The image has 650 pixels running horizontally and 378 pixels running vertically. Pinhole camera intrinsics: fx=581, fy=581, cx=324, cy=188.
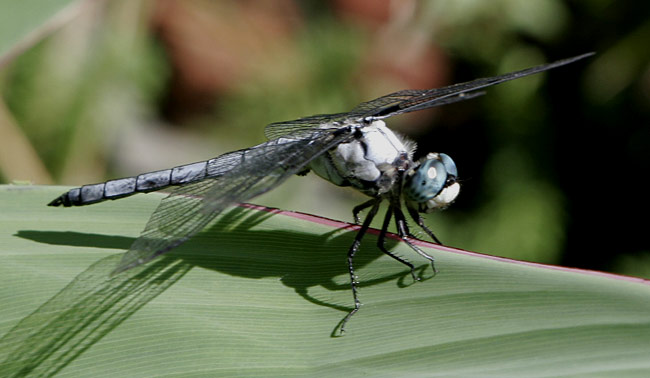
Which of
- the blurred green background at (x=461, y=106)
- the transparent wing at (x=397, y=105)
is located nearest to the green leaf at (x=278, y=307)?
the transparent wing at (x=397, y=105)

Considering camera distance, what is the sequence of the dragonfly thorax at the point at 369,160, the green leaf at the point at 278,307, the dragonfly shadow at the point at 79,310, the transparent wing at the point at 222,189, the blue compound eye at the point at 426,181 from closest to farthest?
the green leaf at the point at 278,307
the dragonfly shadow at the point at 79,310
the transparent wing at the point at 222,189
the blue compound eye at the point at 426,181
the dragonfly thorax at the point at 369,160

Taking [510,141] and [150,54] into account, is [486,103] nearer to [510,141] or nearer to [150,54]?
[510,141]

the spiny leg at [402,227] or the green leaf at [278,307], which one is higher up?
the spiny leg at [402,227]

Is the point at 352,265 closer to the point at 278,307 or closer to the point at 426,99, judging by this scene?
the point at 278,307

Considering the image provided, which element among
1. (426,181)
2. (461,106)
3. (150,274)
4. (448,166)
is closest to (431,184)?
(426,181)

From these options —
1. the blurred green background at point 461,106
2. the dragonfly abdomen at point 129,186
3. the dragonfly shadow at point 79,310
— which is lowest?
the dragonfly shadow at point 79,310

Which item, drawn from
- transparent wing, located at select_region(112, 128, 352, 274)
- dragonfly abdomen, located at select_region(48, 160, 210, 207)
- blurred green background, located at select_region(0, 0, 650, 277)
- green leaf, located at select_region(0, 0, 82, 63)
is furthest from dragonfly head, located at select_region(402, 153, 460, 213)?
blurred green background, located at select_region(0, 0, 650, 277)

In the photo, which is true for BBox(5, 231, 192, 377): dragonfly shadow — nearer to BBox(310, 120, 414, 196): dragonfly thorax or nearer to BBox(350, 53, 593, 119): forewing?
BBox(310, 120, 414, 196): dragonfly thorax

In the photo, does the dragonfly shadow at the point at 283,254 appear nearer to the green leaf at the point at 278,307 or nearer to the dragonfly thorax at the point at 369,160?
the green leaf at the point at 278,307
